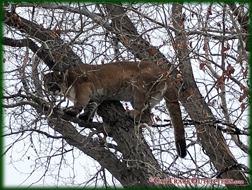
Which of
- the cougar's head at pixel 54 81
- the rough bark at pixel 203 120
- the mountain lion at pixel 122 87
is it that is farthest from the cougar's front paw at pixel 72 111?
the rough bark at pixel 203 120

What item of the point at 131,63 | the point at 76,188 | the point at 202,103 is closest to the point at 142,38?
the point at 131,63

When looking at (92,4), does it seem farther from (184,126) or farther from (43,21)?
(184,126)

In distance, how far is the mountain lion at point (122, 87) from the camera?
796cm

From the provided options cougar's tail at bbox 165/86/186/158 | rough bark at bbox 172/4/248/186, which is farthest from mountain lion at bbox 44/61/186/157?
rough bark at bbox 172/4/248/186

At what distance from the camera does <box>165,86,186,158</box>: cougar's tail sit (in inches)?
302

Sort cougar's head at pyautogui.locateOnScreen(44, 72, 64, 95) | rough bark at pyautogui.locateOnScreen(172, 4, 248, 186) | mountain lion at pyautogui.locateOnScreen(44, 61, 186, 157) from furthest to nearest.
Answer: mountain lion at pyautogui.locateOnScreen(44, 61, 186, 157)
cougar's head at pyautogui.locateOnScreen(44, 72, 64, 95)
rough bark at pyautogui.locateOnScreen(172, 4, 248, 186)

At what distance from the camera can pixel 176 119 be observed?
803 cm

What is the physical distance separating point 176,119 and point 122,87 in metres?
1.23

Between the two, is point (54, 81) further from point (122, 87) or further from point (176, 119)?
point (176, 119)

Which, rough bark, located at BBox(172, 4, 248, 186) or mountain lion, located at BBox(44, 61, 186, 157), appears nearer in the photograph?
rough bark, located at BBox(172, 4, 248, 186)

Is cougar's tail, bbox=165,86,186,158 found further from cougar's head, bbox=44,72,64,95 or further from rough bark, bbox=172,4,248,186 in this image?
cougar's head, bbox=44,72,64,95

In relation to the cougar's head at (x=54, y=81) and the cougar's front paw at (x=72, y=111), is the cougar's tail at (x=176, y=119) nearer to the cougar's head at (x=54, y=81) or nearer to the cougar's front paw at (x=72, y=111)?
the cougar's front paw at (x=72, y=111)

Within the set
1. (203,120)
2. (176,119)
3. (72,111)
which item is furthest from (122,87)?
(203,120)

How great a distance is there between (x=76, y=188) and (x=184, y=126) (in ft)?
7.20
